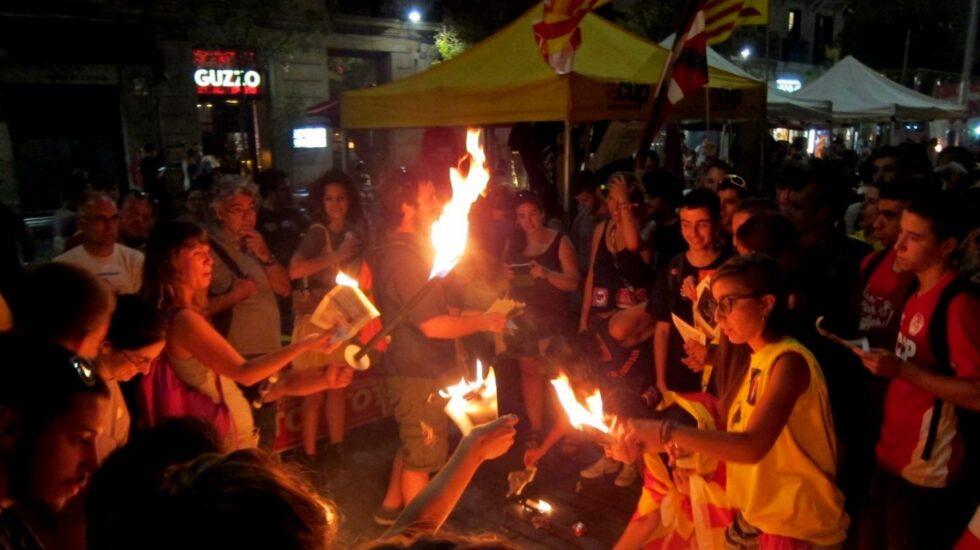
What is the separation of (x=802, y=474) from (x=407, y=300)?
89.7 inches

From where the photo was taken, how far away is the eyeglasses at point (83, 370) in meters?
1.98

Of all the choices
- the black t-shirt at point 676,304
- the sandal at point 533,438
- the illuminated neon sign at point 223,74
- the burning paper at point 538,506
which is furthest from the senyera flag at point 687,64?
the illuminated neon sign at point 223,74

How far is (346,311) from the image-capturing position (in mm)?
3193

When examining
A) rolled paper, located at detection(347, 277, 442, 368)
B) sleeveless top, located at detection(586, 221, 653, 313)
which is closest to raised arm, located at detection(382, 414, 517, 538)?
rolled paper, located at detection(347, 277, 442, 368)

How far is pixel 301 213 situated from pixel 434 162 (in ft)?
14.4

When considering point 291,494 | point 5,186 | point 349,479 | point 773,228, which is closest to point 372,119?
point 349,479

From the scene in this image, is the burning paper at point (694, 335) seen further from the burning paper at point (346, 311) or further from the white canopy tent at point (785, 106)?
the white canopy tent at point (785, 106)

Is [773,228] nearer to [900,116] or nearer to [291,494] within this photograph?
[291,494]

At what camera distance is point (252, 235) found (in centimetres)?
511

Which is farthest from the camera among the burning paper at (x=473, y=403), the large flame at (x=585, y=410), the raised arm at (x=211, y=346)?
the raised arm at (x=211, y=346)

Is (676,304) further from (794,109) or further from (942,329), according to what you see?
(794,109)

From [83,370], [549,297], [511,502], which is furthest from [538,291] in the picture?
[83,370]

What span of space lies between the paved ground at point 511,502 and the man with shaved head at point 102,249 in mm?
1950

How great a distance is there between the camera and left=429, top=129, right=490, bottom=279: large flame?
3.07 meters
